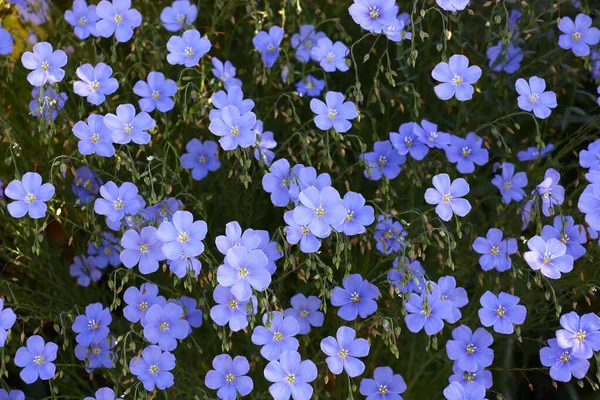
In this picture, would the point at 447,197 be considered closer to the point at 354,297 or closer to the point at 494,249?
the point at 494,249

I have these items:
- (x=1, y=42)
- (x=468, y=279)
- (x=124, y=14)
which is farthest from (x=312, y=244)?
(x=1, y=42)

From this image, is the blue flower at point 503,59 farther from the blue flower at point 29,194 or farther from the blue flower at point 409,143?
the blue flower at point 29,194

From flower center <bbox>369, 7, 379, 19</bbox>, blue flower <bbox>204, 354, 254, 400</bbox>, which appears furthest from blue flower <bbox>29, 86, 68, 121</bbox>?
flower center <bbox>369, 7, 379, 19</bbox>

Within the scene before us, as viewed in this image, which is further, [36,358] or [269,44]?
[269,44]

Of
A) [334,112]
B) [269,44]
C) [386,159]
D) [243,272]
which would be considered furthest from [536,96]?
[243,272]

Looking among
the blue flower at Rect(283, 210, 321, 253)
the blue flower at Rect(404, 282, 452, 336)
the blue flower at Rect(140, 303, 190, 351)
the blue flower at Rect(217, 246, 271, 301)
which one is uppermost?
the blue flower at Rect(283, 210, 321, 253)

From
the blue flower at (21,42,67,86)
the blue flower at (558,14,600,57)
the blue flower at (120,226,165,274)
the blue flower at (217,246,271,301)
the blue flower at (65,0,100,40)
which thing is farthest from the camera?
the blue flower at (65,0,100,40)

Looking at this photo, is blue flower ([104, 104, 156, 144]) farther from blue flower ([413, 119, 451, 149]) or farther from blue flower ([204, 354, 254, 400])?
blue flower ([413, 119, 451, 149])
